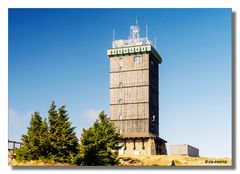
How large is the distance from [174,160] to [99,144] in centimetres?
307

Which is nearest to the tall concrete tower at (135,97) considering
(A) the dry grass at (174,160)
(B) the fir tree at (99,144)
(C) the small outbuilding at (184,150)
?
(B) the fir tree at (99,144)

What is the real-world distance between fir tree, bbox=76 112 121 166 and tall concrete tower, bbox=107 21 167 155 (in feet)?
13.5

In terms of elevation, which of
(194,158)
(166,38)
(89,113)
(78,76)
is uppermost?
(166,38)

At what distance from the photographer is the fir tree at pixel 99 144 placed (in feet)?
61.3

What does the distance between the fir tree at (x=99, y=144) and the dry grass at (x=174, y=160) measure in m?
0.50

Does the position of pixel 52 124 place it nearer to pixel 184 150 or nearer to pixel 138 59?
pixel 184 150

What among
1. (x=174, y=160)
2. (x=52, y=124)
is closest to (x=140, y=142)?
(x=52, y=124)

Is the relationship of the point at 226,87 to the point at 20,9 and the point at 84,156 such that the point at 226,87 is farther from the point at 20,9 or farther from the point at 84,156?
the point at 20,9

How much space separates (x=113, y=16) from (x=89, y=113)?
388 cm

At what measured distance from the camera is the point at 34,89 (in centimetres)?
1948

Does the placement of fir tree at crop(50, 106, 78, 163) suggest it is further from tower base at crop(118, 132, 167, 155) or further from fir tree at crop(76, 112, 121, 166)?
tower base at crop(118, 132, 167, 155)

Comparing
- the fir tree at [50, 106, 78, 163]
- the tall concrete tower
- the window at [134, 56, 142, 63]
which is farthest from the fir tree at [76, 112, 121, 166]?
the window at [134, 56, 142, 63]
